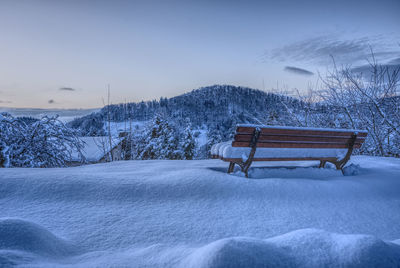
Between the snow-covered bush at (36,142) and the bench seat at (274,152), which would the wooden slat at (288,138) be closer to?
the bench seat at (274,152)

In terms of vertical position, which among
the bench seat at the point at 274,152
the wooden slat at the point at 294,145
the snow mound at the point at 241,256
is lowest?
the snow mound at the point at 241,256

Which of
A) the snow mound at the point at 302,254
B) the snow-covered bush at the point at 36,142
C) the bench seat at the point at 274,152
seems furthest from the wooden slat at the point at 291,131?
the snow-covered bush at the point at 36,142

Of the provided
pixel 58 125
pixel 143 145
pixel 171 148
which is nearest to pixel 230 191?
pixel 58 125

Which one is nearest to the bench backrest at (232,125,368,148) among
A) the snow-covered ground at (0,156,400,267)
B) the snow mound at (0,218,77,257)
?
the snow-covered ground at (0,156,400,267)

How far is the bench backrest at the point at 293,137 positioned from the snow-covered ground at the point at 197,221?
50cm

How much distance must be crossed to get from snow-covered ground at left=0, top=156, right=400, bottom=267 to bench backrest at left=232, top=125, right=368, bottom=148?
0.50 metres

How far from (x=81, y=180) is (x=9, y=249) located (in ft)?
4.35

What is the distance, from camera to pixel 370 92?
5.71 m

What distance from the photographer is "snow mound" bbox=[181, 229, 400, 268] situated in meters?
0.92

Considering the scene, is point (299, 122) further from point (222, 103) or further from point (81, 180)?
point (222, 103)

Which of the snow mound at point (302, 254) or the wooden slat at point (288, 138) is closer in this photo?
the snow mound at point (302, 254)

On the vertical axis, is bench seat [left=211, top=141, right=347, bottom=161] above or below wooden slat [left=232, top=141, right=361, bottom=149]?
below

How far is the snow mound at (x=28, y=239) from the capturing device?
3.58 ft

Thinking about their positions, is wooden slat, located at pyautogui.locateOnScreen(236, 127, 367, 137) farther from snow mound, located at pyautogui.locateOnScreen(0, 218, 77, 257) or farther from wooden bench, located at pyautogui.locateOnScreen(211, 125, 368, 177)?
snow mound, located at pyautogui.locateOnScreen(0, 218, 77, 257)
